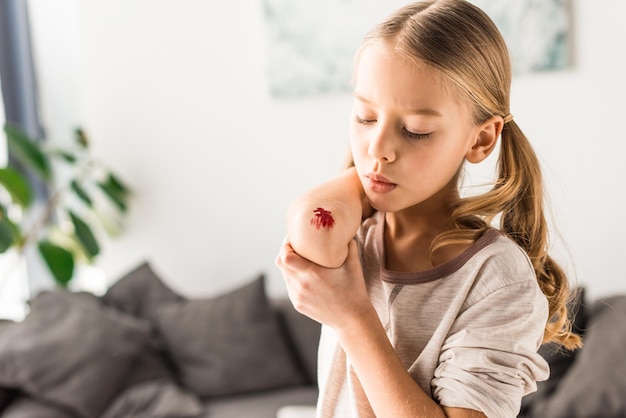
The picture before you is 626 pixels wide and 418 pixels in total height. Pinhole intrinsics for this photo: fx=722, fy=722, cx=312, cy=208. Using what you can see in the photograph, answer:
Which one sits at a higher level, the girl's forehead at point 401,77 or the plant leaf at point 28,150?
the girl's forehead at point 401,77

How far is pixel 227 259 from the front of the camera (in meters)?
3.68

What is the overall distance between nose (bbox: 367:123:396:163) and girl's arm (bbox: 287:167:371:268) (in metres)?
0.08

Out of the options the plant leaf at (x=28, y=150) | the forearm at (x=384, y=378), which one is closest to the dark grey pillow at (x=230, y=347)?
the plant leaf at (x=28, y=150)

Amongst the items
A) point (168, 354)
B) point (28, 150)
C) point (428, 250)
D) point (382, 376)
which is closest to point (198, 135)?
point (28, 150)

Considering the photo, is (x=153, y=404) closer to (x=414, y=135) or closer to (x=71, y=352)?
(x=71, y=352)

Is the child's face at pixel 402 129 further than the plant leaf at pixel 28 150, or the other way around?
the plant leaf at pixel 28 150

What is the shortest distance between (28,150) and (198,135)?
2.61 feet

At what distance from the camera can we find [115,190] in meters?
3.59

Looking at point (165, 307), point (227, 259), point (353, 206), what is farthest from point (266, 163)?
point (353, 206)

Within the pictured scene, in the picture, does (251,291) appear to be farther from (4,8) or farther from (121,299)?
(4,8)

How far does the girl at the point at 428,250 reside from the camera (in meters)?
0.85

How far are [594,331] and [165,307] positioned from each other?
1768 millimetres

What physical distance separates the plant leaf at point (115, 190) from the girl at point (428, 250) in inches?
109

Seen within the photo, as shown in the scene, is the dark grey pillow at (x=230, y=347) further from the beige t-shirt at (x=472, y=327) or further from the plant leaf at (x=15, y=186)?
the beige t-shirt at (x=472, y=327)
